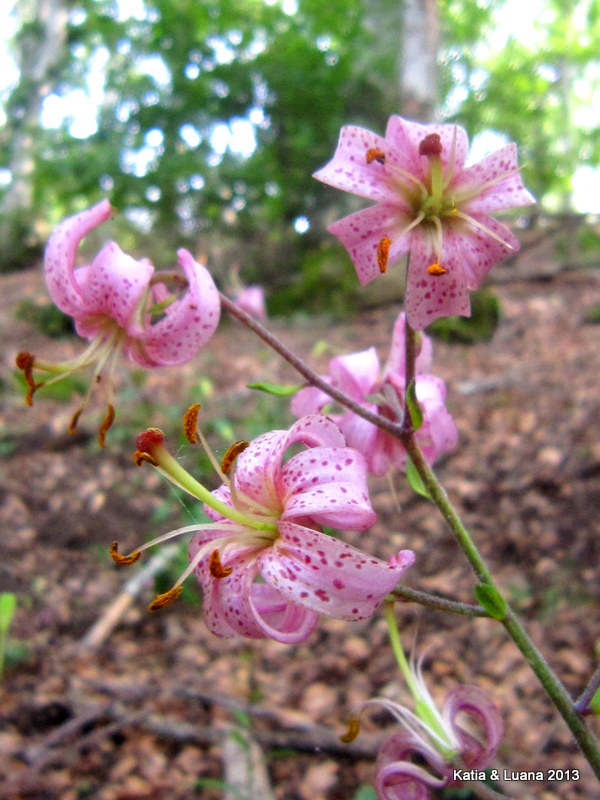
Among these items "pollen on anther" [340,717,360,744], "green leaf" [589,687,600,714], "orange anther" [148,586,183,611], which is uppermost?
"orange anther" [148,586,183,611]

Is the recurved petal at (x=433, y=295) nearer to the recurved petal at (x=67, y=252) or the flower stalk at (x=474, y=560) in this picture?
the flower stalk at (x=474, y=560)

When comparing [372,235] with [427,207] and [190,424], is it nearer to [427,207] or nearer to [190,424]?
[427,207]

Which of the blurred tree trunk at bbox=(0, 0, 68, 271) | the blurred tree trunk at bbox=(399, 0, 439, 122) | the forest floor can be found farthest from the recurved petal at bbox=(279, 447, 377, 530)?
the blurred tree trunk at bbox=(0, 0, 68, 271)

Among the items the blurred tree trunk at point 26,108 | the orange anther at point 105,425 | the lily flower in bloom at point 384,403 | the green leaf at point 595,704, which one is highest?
the blurred tree trunk at point 26,108

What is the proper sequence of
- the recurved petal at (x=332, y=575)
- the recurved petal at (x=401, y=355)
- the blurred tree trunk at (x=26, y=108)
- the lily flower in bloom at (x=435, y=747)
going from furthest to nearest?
1. the blurred tree trunk at (x=26, y=108)
2. the recurved petal at (x=401, y=355)
3. the lily flower in bloom at (x=435, y=747)
4. the recurved petal at (x=332, y=575)

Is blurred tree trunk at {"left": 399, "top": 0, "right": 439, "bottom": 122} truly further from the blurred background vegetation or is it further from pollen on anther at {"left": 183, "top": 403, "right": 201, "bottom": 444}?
pollen on anther at {"left": 183, "top": 403, "right": 201, "bottom": 444}

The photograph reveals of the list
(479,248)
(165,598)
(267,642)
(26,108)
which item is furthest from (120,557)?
(26,108)

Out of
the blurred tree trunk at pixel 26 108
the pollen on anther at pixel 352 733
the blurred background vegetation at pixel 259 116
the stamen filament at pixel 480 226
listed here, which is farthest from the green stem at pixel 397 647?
the blurred tree trunk at pixel 26 108
